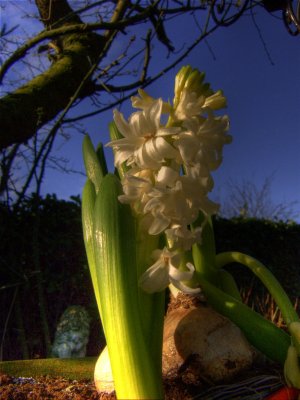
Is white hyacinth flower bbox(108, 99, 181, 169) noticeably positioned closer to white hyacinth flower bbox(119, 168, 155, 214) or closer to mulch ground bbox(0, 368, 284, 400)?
white hyacinth flower bbox(119, 168, 155, 214)

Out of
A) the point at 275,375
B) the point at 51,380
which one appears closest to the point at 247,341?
the point at 275,375

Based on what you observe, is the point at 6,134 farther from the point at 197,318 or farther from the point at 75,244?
the point at 197,318

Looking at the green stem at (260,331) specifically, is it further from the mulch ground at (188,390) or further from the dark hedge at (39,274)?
the dark hedge at (39,274)

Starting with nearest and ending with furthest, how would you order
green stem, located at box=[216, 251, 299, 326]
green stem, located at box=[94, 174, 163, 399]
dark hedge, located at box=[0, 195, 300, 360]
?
green stem, located at box=[94, 174, 163, 399] → green stem, located at box=[216, 251, 299, 326] → dark hedge, located at box=[0, 195, 300, 360]

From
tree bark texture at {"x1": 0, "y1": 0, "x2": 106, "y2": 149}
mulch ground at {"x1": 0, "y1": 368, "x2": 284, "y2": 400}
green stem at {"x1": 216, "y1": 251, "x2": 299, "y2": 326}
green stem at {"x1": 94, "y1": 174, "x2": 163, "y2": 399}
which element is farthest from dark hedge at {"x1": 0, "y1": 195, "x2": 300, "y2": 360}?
green stem at {"x1": 94, "y1": 174, "x2": 163, "y2": 399}

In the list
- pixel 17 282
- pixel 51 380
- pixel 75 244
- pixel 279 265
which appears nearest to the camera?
pixel 51 380

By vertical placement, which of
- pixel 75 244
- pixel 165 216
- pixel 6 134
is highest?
pixel 6 134

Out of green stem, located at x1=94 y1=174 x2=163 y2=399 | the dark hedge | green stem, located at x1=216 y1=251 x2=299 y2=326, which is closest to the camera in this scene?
green stem, located at x1=94 y1=174 x2=163 y2=399
